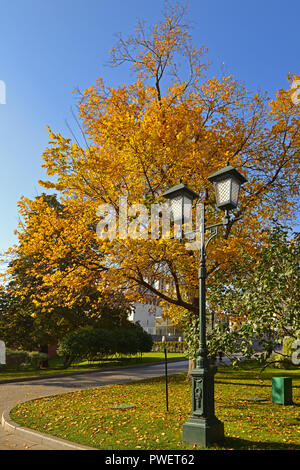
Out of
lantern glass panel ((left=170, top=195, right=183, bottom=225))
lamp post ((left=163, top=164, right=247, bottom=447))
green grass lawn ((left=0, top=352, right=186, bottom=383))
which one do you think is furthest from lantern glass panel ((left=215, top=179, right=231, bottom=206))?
green grass lawn ((left=0, top=352, right=186, bottom=383))

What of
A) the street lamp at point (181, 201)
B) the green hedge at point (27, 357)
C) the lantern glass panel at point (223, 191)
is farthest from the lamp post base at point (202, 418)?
the green hedge at point (27, 357)

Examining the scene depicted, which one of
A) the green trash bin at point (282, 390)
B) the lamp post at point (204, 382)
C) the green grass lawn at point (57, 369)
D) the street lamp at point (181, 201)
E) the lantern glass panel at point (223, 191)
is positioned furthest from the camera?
the green grass lawn at point (57, 369)

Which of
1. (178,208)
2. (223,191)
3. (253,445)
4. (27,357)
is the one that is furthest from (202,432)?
(27,357)

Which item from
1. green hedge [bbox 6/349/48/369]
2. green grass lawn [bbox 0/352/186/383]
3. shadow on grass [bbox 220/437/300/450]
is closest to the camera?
shadow on grass [bbox 220/437/300/450]

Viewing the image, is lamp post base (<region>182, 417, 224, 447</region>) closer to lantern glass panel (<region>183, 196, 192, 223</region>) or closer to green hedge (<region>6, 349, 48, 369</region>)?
lantern glass panel (<region>183, 196, 192, 223</region>)

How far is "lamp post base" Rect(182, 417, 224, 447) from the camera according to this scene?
6465 mm

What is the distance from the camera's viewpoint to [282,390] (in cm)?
1046

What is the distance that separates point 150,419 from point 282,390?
4173 mm

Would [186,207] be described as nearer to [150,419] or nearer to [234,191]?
[234,191]

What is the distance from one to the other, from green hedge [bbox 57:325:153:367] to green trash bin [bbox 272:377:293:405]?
16903 millimetres

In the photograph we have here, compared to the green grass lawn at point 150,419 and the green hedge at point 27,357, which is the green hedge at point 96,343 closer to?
the green hedge at point 27,357

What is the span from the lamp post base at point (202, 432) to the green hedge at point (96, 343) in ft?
64.2

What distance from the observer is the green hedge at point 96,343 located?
25281 millimetres
